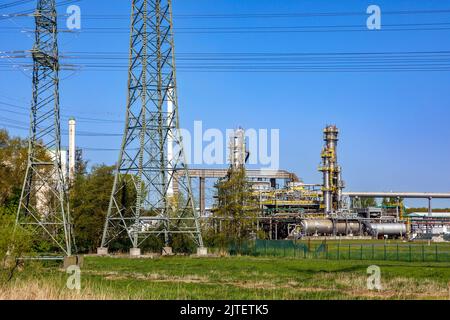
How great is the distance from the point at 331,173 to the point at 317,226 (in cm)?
1372

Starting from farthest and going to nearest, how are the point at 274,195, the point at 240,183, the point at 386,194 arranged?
the point at 386,194 → the point at 274,195 → the point at 240,183

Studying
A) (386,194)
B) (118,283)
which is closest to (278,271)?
(118,283)

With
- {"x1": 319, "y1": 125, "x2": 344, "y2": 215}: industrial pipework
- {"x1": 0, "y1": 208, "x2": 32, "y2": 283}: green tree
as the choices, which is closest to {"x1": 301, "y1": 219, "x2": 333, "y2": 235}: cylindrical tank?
{"x1": 319, "y1": 125, "x2": 344, "y2": 215}: industrial pipework

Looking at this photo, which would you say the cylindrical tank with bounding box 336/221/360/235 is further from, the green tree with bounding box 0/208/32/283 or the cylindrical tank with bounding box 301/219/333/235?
the green tree with bounding box 0/208/32/283

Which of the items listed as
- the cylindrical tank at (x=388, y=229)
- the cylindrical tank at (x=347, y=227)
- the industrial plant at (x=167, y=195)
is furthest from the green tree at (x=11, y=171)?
the cylindrical tank at (x=388, y=229)

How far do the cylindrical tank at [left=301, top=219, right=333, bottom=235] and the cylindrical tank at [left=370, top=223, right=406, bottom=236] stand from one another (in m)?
7.40

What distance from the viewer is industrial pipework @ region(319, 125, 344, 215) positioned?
96750 millimetres

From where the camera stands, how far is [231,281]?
98.0ft

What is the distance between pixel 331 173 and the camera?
98.5 metres

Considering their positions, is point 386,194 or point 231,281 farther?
point 386,194

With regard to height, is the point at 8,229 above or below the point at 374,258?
Answer: above

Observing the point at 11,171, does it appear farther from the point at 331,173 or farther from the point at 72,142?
the point at 331,173
